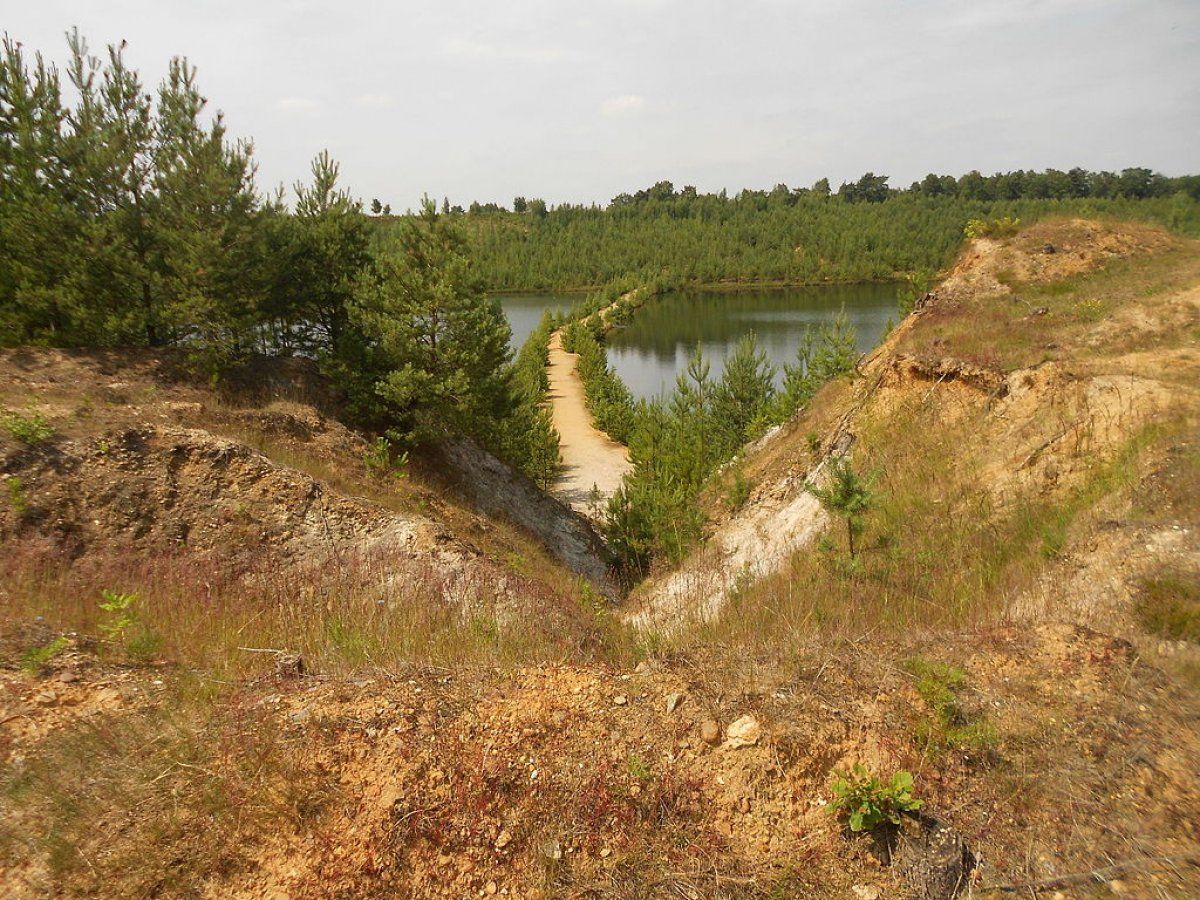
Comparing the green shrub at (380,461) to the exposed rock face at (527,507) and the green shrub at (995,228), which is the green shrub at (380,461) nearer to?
the exposed rock face at (527,507)

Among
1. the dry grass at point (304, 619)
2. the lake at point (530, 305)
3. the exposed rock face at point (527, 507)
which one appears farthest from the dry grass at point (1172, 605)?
the lake at point (530, 305)

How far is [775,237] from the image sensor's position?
12569 cm

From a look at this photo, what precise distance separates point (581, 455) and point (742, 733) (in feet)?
93.2

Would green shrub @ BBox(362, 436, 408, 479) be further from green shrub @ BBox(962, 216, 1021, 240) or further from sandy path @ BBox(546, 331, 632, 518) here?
green shrub @ BBox(962, 216, 1021, 240)

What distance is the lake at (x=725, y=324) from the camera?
52.9 m

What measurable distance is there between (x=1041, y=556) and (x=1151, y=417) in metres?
3.27

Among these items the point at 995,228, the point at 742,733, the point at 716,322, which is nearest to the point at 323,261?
the point at 742,733

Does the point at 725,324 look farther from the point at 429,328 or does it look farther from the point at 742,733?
the point at 742,733

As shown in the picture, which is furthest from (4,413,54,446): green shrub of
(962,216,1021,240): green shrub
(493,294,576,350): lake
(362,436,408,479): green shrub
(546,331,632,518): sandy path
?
(493,294,576,350): lake

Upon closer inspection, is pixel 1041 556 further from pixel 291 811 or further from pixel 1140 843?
pixel 291 811

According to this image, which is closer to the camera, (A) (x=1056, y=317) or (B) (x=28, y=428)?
(B) (x=28, y=428)

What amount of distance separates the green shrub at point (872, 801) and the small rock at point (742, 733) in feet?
1.45

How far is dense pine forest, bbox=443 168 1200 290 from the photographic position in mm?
109562

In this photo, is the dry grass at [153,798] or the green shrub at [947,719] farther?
the green shrub at [947,719]
